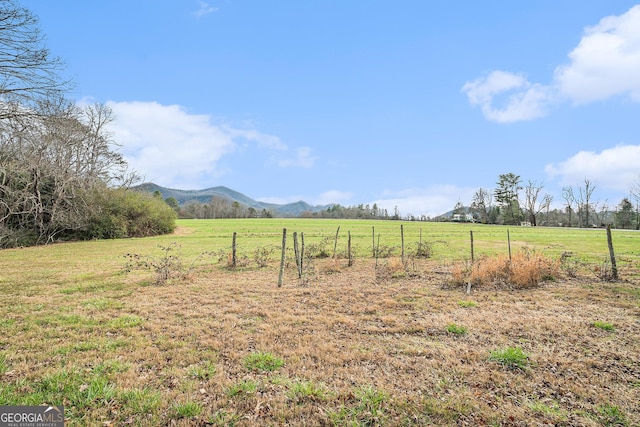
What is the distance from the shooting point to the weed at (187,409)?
3307 millimetres

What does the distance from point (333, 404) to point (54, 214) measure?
3079 cm

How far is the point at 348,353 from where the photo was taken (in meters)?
4.87

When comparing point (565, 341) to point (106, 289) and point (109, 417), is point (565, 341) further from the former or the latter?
point (106, 289)

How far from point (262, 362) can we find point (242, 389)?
0.72 meters

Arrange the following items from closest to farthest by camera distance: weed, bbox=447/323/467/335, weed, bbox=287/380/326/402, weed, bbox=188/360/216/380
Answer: weed, bbox=287/380/326/402
weed, bbox=188/360/216/380
weed, bbox=447/323/467/335

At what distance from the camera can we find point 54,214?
957 inches

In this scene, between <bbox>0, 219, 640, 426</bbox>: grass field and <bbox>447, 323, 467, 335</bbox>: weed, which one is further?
<bbox>447, 323, 467, 335</bbox>: weed

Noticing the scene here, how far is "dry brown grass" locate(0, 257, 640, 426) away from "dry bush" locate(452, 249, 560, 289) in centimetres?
70

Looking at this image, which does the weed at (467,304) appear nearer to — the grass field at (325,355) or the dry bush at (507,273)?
the grass field at (325,355)

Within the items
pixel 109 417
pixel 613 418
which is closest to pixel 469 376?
pixel 613 418

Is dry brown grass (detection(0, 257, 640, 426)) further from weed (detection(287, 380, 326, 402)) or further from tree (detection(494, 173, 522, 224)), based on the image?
tree (detection(494, 173, 522, 224))

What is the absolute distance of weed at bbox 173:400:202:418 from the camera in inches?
130

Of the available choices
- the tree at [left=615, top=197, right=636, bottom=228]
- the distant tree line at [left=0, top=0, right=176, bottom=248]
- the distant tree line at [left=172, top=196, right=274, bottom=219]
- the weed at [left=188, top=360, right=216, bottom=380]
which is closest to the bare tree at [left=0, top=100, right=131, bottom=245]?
the distant tree line at [left=0, top=0, right=176, bottom=248]

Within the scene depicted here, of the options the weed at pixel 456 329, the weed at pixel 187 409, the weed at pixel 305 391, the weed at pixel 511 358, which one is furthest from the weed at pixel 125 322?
the weed at pixel 511 358
